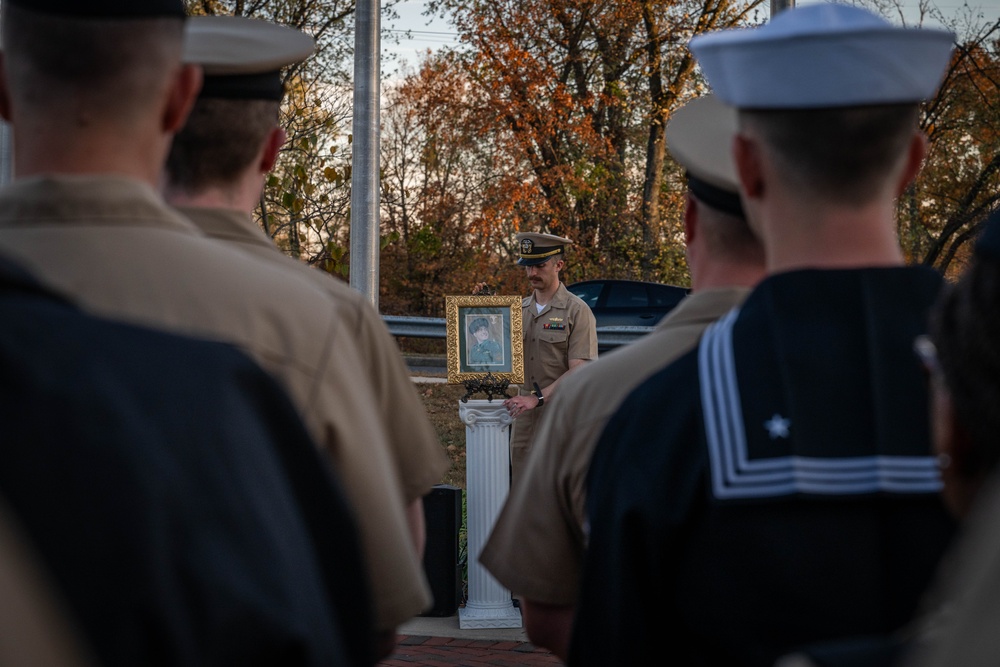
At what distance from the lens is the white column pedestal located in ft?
20.8

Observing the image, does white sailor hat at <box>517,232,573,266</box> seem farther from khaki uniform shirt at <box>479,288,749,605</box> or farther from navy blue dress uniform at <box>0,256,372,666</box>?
navy blue dress uniform at <box>0,256,372,666</box>

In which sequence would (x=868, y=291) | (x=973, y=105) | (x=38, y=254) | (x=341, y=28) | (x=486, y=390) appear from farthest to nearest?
(x=973, y=105), (x=341, y=28), (x=486, y=390), (x=868, y=291), (x=38, y=254)

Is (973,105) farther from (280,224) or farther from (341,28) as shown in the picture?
(280,224)

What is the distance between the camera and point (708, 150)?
2.22 m

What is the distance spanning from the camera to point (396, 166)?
26.2 m

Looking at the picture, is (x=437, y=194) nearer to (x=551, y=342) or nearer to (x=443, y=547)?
(x=551, y=342)

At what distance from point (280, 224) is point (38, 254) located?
34.1 ft

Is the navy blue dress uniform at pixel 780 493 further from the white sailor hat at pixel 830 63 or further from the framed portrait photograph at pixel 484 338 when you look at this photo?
the framed portrait photograph at pixel 484 338

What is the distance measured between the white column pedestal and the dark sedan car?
974 centimetres

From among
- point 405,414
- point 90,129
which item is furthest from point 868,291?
point 90,129

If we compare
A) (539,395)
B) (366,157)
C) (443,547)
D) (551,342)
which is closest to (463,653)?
(443,547)

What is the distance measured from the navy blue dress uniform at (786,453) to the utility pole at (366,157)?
524 centimetres

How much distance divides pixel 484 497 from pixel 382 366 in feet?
14.5

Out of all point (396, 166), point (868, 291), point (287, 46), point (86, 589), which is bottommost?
point (86, 589)
